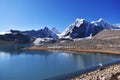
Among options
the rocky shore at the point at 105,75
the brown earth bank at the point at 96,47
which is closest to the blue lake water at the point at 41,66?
the rocky shore at the point at 105,75

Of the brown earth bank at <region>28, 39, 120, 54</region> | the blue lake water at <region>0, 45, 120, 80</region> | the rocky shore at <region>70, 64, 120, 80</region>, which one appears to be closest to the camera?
the rocky shore at <region>70, 64, 120, 80</region>

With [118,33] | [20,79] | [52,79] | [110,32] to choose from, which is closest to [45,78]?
[52,79]

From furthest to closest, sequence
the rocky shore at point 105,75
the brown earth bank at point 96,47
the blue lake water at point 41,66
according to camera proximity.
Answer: the brown earth bank at point 96,47, the blue lake water at point 41,66, the rocky shore at point 105,75

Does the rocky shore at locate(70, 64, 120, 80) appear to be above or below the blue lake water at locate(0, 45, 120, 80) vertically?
above

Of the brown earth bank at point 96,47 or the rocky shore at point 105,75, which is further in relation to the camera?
the brown earth bank at point 96,47

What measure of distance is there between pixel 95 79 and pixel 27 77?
12.6m

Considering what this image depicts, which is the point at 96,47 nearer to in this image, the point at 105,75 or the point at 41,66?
the point at 41,66

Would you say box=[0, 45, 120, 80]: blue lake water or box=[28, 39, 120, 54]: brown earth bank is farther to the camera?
box=[28, 39, 120, 54]: brown earth bank

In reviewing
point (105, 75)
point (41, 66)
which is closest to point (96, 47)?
point (41, 66)

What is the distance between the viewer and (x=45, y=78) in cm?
2875

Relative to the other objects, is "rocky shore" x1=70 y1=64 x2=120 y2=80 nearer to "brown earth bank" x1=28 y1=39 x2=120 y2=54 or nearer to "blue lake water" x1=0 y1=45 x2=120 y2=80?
"blue lake water" x1=0 y1=45 x2=120 y2=80

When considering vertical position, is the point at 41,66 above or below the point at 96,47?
below

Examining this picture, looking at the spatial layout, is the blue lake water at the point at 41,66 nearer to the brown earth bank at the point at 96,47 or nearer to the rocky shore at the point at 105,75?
the rocky shore at the point at 105,75

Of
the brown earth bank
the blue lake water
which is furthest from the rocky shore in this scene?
the brown earth bank
